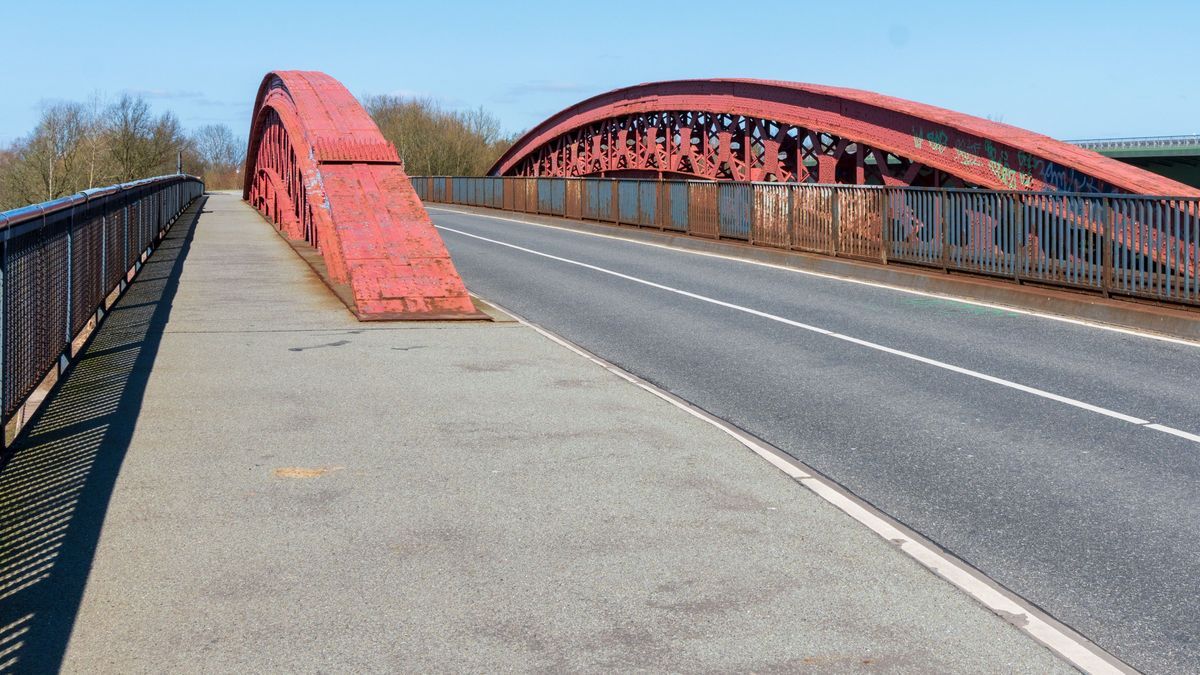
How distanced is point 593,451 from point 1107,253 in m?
10.2

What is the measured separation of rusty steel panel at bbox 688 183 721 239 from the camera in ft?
92.2

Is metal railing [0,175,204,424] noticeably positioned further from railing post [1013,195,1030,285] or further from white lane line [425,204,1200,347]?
railing post [1013,195,1030,285]

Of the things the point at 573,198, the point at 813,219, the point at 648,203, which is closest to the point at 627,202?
the point at 648,203

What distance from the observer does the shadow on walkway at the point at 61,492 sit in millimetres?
4379

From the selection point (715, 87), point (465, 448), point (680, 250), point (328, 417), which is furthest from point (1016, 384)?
point (715, 87)

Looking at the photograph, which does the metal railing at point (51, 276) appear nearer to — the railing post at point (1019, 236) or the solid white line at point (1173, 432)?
the solid white line at point (1173, 432)

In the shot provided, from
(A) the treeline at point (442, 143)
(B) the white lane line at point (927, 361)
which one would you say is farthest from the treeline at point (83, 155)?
(B) the white lane line at point (927, 361)

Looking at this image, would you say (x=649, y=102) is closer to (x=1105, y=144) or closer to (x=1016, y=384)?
(x=1016, y=384)

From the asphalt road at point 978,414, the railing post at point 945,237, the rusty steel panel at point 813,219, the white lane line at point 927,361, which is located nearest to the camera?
the asphalt road at point 978,414

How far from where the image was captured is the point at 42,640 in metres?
4.23

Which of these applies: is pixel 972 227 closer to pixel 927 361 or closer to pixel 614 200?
pixel 927 361

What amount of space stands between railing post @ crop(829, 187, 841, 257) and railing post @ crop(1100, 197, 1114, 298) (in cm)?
746

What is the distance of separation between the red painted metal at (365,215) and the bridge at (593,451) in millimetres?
61

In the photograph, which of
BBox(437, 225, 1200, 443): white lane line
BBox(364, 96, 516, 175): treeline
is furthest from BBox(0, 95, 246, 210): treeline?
BBox(437, 225, 1200, 443): white lane line
